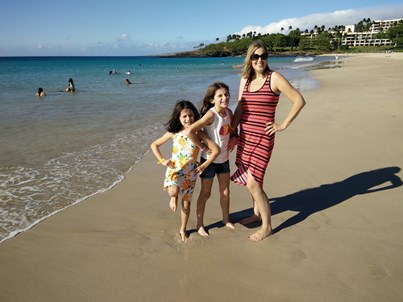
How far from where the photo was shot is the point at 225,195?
3.52 meters

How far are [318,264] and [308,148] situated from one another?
3.51 m

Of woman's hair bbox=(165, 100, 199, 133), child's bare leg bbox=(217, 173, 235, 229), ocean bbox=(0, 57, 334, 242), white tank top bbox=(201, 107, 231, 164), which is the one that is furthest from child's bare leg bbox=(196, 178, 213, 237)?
ocean bbox=(0, 57, 334, 242)

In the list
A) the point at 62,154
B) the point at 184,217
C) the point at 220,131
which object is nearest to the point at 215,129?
the point at 220,131

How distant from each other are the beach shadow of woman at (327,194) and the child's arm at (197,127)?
117cm

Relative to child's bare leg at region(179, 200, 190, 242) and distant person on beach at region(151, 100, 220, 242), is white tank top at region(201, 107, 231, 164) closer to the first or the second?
distant person on beach at region(151, 100, 220, 242)

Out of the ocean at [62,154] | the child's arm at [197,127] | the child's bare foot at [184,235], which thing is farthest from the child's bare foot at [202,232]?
the ocean at [62,154]

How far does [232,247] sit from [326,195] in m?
1.85

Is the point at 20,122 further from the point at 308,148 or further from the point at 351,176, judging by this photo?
the point at 351,176

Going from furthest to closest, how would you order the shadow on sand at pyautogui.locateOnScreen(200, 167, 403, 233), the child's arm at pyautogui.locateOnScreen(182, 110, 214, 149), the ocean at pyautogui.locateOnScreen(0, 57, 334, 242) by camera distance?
the ocean at pyautogui.locateOnScreen(0, 57, 334, 242)
the shadow on sand at pyautogui.locateOnScreen(200, 167, 403, 233)
the child's arm at pyautogui.locateOnScreen(182, 110, 214, 149)

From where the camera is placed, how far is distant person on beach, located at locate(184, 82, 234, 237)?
2998 millimetres

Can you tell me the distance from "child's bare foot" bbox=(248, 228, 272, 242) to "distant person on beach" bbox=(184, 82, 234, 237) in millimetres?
482

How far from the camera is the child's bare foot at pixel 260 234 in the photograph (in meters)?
3.29

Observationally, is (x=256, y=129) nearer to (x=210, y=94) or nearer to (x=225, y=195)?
(x=210, y=94)

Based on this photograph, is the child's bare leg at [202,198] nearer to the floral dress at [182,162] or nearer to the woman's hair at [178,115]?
the floral dress at [182,162]
